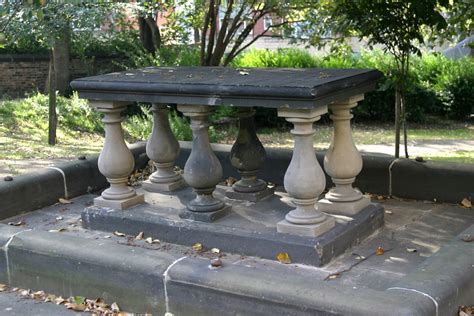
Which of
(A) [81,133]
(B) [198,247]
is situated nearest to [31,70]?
(A) [81,133]

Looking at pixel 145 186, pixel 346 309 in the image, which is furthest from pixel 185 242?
pixel 346 309

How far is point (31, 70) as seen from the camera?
67.4 feet

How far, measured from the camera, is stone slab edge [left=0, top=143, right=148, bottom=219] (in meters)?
6.79

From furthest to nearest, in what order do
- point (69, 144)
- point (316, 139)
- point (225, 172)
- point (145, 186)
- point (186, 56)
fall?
point (186, 56) < point (316, 139) < point (69, 144) < point (225, 172) < point (145, 186)

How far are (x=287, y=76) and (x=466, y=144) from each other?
28.3 feet

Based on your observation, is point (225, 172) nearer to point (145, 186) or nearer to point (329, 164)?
point (145, 186)

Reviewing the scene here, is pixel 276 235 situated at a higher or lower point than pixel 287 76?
lower

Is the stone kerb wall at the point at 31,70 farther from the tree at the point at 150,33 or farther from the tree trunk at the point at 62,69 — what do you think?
the tree at the point at 150,33

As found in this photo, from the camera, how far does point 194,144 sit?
5730 mm

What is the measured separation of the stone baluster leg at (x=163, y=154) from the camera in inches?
268

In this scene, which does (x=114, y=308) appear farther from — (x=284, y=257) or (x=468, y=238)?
(x=468, y=238)

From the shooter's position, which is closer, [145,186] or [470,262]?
[470,262]

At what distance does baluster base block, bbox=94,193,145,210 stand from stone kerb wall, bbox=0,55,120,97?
14.2 meters

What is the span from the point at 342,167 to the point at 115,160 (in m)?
2.04
